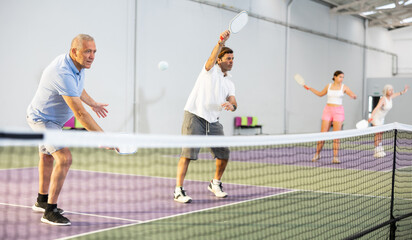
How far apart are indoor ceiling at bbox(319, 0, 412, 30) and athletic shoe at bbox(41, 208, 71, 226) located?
17859mm

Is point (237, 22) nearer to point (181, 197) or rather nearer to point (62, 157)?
point (181, 197)

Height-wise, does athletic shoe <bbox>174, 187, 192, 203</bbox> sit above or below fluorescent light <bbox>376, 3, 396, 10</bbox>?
below

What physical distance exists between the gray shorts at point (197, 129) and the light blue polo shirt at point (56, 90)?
130 cm

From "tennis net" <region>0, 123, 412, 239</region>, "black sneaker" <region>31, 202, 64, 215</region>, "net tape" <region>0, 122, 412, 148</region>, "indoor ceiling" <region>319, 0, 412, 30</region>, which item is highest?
"indoor ceiling" <region>319, 0, 412, 30</region>

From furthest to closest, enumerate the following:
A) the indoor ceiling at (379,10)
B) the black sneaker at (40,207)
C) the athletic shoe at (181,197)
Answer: the indoor ceiling at (379,10) < the athletic shoe at (181,197) < the black sneaker at (40,207)

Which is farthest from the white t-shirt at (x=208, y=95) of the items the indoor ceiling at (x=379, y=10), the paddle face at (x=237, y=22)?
the indoor ceiling at (x=379, y=10)

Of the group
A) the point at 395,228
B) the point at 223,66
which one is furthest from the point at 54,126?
the point at 395,228

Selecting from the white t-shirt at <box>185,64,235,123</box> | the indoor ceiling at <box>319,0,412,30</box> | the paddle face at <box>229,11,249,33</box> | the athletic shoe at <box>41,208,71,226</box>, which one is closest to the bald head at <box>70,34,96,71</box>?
the athletic shoe at <box>41,208,71,226</box>

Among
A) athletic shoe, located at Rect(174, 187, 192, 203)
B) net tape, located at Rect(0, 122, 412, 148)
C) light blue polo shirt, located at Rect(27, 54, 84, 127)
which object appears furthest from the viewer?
athletic shoe, located at Rect(174, 187, 192, 203)

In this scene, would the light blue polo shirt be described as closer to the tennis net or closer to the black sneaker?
the tennis net

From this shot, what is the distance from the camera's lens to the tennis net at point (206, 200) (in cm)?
307

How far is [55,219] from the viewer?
4051 mm

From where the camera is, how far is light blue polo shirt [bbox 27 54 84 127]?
12.8 ft

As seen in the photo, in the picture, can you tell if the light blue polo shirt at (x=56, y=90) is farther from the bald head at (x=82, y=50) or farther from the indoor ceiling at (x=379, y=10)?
the indoor ceiling at (x=379, y=10)
